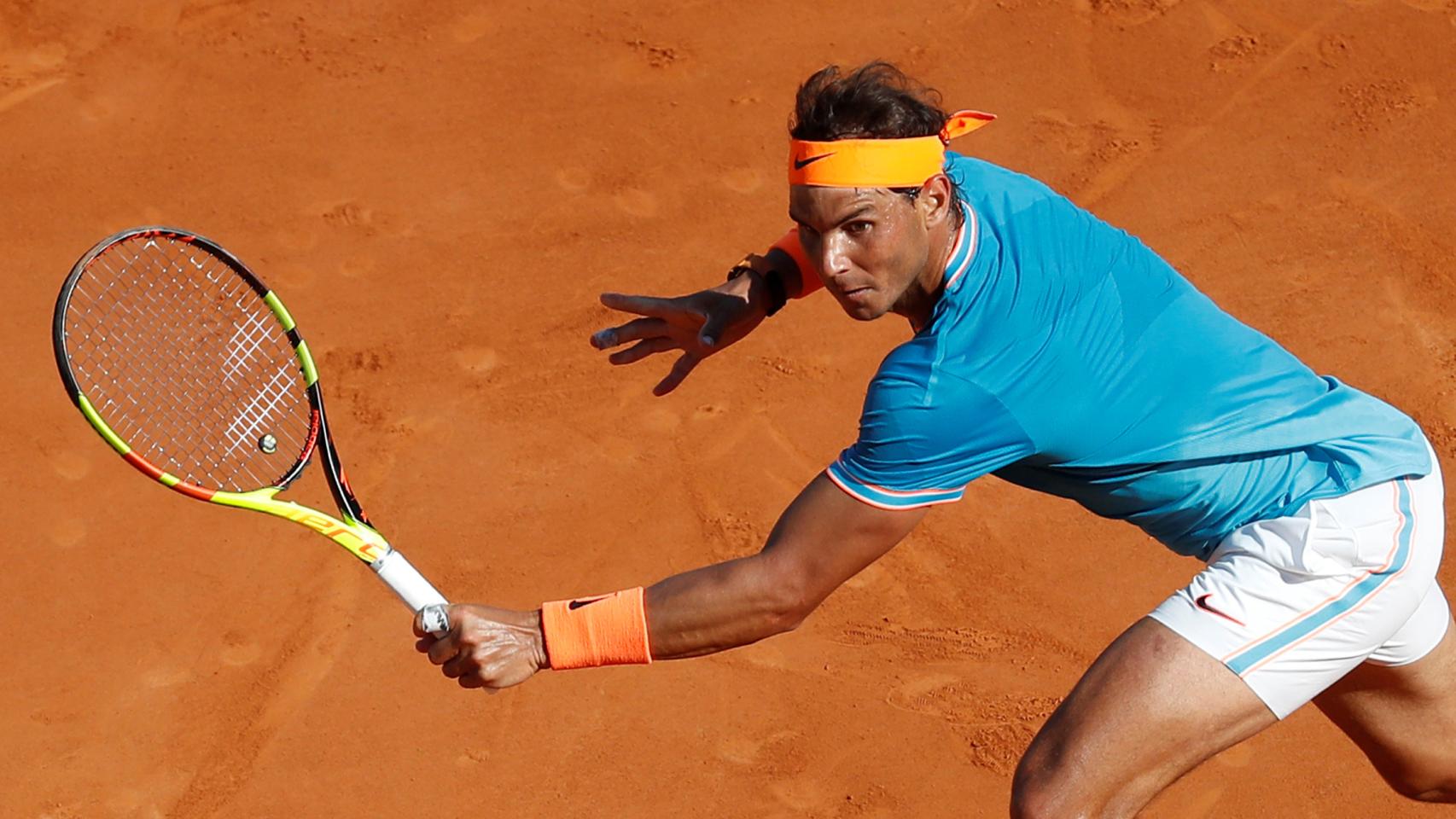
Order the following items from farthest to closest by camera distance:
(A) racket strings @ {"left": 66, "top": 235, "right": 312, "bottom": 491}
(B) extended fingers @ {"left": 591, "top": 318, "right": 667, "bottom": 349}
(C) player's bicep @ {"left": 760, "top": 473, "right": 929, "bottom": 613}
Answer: (A) racket strings @ {"left": 66, "top": 235, "right": 312, "bottom": 491} < (B) extended fingers @ {"left": 591, "top": 318, "right": 667, "bottom": 349} < (C) player's bicep @ {"left": 760, "top": 473, "right": 929, "bottom": 613}

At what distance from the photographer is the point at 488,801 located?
463cm

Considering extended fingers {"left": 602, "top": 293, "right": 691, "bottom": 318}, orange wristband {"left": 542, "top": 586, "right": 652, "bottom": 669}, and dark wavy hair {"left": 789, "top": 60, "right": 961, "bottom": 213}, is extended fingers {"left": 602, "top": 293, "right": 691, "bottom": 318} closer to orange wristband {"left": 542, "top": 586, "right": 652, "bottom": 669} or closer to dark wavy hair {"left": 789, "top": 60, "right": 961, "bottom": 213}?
dark wavy hair {"left": 789, "top": 60, "right": 961, "bottom": 213}

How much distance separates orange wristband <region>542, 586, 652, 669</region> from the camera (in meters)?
3.43

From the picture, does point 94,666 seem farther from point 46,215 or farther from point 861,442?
point 861,442

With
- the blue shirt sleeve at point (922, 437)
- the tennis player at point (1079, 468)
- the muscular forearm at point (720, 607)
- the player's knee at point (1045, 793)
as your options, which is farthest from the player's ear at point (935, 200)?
the player's knee at point (1045, 793)

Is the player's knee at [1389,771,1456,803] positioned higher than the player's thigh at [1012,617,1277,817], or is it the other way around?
the player's thigh at [1012,617,1277,817]

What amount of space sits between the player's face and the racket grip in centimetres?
113

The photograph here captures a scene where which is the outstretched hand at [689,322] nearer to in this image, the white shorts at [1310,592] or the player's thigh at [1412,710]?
the white shorts at [1310,592]

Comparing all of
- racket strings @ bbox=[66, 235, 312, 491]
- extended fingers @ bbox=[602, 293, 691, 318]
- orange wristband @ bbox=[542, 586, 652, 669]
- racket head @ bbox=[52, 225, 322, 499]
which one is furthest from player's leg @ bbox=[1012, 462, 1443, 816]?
racket strings @ bbox=[66, 235, 312, 491]

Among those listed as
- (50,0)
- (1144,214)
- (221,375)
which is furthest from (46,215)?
(1144,214)

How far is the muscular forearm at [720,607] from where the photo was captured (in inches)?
132

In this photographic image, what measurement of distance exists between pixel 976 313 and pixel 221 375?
8.74 ft

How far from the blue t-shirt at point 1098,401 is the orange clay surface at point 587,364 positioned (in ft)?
5.07

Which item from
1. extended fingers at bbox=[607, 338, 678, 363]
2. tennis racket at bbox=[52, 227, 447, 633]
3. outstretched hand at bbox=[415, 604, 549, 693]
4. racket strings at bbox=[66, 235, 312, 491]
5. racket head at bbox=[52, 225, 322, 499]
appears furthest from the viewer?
racket strings at bbox=[66, 235, 312, 491]
